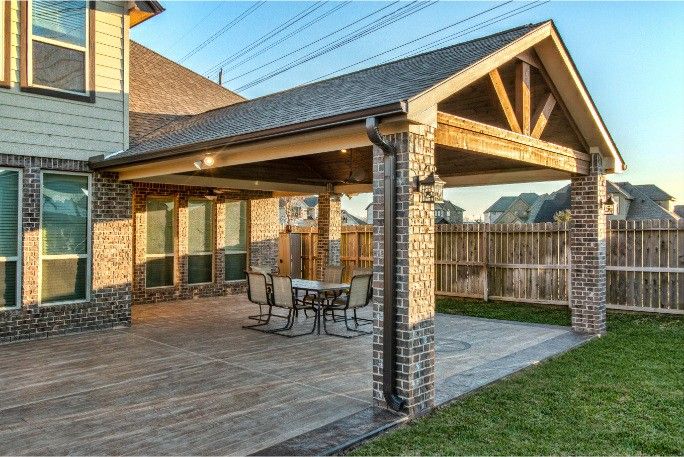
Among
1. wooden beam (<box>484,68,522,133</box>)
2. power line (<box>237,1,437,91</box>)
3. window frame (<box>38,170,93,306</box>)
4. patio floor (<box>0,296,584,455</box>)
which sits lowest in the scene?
patio floor (<box>0,296,584,455</box>)

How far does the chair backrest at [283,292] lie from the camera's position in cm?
803

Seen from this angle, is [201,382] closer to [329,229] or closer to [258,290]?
[258,290]

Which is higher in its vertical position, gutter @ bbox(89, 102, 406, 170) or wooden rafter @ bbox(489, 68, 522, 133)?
wooden rafter @ bbox(489, 68, 522, 133)

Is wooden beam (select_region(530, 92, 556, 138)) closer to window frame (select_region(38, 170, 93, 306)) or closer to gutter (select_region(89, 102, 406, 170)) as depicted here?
gutter (select_region(89, 102, 406, 170))

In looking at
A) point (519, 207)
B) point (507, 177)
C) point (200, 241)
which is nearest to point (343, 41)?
point (200, 241)

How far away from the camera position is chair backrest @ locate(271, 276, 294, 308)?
26.3 feet

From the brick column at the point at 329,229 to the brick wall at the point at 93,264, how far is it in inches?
207

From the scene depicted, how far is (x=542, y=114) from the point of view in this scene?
7094 mm

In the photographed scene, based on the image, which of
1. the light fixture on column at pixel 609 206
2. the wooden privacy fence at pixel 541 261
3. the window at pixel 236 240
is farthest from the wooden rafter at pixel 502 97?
the window at pixel 236 240

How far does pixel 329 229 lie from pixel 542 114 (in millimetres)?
6695

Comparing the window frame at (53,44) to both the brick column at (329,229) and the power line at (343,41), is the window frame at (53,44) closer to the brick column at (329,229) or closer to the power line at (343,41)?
the brick column at (329,229)

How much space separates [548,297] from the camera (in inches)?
436

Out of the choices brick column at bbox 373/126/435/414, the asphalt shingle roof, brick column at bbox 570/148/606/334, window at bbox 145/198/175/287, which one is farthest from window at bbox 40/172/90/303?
brick column at bbox 570/148/606/334

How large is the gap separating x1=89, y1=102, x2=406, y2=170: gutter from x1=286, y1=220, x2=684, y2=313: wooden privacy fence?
294 inches
